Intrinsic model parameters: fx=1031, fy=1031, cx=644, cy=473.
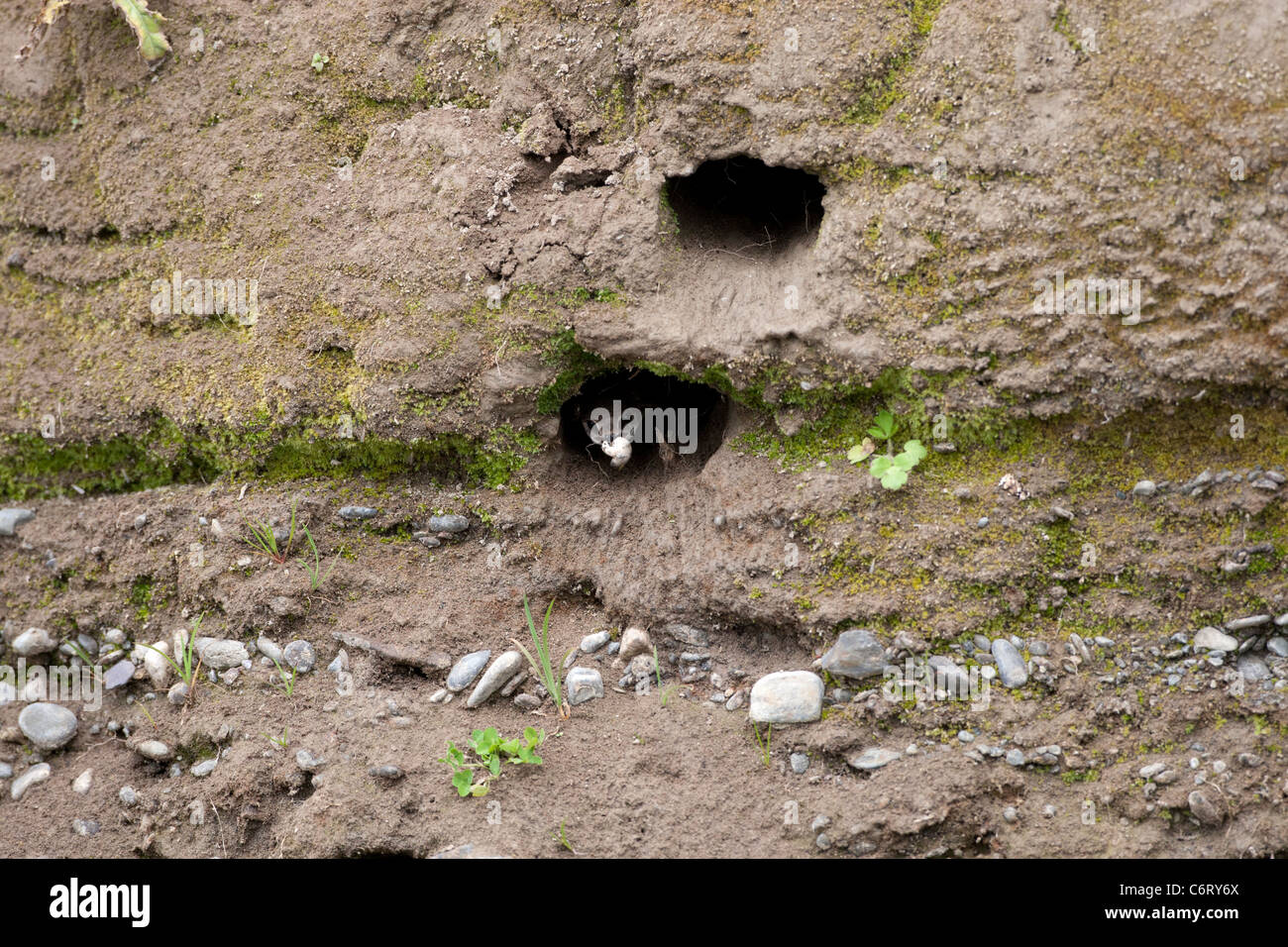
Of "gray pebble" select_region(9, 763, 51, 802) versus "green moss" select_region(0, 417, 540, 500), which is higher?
"green moss" select_region(0, 417, 540, 500)

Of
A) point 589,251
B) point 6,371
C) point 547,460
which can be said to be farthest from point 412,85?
point 6,371

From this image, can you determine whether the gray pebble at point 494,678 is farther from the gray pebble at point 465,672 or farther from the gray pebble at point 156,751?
the gray pebble at point 156,751

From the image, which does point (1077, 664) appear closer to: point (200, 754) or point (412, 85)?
point (200, 754)

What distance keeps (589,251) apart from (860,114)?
0.98 m

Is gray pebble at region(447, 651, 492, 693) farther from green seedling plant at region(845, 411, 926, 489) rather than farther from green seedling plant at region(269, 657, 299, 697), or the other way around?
green seedling plant at region(845, 411, 926, 489)

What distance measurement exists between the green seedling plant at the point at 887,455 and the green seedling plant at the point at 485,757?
1.32 m

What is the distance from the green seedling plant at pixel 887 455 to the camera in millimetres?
3209

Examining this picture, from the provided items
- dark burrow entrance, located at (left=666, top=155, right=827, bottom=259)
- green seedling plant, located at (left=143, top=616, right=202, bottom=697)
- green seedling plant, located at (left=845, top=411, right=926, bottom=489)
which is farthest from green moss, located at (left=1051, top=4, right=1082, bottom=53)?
green seedling plant, located at (left=143, top=616, right=202, bottom=697)

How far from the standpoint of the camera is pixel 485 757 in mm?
3039

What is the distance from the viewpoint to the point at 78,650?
3764mm

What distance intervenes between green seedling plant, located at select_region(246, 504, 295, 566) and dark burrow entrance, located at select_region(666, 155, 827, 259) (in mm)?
1733

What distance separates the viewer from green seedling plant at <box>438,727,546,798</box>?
9.74ft

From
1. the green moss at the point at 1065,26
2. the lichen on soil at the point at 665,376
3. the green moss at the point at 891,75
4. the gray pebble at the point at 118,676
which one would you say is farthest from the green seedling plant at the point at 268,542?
the green moss at the point at 1065,26

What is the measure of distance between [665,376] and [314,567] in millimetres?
1414
